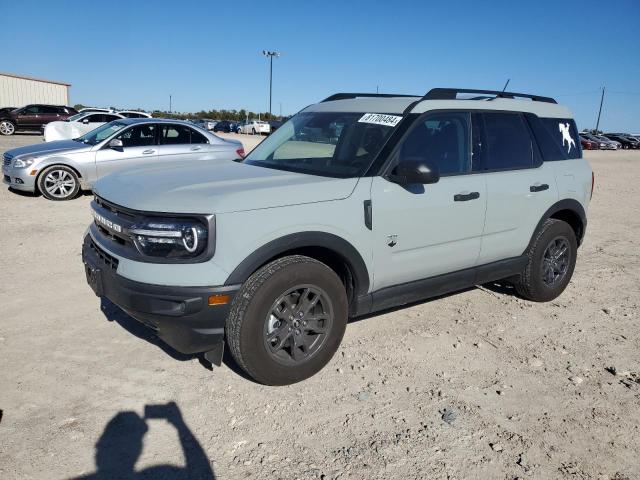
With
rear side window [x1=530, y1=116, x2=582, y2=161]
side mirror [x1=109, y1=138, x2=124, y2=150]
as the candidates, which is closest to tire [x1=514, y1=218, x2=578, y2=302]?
rear side window [x1=530, y1=116, x2=582, y2=161]

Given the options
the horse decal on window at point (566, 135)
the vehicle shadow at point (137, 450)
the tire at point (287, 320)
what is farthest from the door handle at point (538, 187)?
the vehicle shadow at point (137, 450)

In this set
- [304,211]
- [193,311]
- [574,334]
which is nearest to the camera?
[193,311]

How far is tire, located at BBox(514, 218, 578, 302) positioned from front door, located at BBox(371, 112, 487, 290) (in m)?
0.92

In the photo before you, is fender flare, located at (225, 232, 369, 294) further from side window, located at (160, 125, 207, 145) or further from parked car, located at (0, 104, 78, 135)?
parked car, located at (0, 104, 78, 135)

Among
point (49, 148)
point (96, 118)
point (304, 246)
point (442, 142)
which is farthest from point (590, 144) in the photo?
point (304, 246)

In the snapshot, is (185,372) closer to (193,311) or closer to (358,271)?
(193,311)

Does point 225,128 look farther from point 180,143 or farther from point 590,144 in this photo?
point 180,143

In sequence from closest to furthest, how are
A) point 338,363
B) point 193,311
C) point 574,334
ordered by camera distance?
point 193,311 → point 338,363 → point 574,334

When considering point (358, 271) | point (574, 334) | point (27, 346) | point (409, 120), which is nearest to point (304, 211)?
point (358, 271)

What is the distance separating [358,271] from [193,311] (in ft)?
3.89

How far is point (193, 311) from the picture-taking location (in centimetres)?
289

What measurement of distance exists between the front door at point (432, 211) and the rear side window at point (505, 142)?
22 cm

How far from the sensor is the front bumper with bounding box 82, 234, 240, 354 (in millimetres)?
2879

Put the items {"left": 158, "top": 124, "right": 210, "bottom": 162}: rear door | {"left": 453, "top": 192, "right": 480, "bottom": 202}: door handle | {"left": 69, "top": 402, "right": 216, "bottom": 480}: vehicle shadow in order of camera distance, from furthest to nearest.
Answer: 1. {"left": 158, "top": 124, "right": 210, "bottom": 162}: rear door
2. {"left": 453, "top": 192, "right": 480, "bottom": 202}: door handle
3. {"left": 69, "top": 402, "right": 216, "bottom": 480}: vehicle shadow
